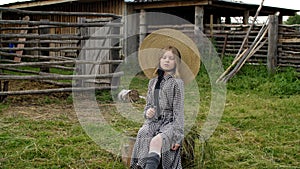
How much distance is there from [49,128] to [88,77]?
2571mm

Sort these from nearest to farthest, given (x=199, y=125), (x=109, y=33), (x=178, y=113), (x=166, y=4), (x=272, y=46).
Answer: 1. (x=178, y=113)
2. (x=199, y=125)
3. (x=109, y=33)
4. (x=272, y=46)
5. (x=166, y=4)

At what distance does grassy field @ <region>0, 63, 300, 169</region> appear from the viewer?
4812mm

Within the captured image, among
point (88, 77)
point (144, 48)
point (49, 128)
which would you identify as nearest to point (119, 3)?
point (88, 77)

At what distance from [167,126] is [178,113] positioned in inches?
5.7

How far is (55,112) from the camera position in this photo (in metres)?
7.44

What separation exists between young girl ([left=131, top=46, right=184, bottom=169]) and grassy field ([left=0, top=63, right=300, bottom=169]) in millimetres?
571

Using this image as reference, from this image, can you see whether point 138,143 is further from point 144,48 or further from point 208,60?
point 208,60

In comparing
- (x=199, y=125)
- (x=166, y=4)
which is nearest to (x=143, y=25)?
(x=166, y=4)

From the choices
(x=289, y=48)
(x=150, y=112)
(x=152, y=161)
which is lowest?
(x=152, y=161)

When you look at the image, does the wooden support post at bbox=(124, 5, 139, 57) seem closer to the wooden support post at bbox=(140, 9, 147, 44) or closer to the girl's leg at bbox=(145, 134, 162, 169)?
the wooden support post at bbox=(140, 9, 147, 44)

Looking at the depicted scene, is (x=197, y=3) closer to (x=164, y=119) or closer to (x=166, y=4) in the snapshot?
(x=166, y=4)

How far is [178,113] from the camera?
4.08 metres

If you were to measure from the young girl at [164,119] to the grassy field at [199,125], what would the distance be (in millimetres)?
571

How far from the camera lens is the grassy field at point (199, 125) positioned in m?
4.81
